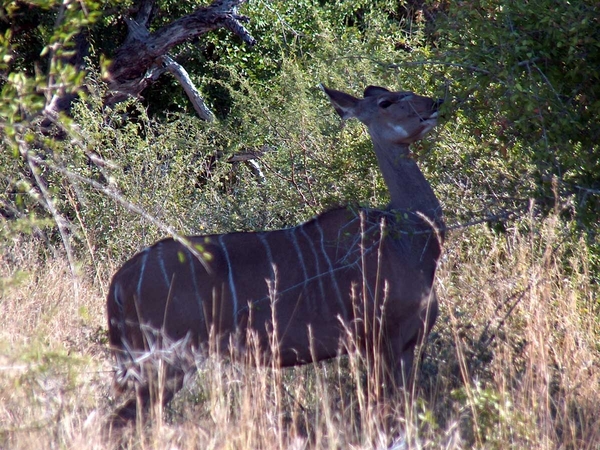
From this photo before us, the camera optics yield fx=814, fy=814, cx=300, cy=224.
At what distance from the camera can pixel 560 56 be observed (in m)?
4.00

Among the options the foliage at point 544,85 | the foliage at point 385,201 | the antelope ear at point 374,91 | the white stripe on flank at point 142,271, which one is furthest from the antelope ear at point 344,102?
the white stripe on flank at point 142,271

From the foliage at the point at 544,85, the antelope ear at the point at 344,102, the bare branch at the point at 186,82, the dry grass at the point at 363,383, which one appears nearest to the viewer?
the dry grass at the point at 363,383

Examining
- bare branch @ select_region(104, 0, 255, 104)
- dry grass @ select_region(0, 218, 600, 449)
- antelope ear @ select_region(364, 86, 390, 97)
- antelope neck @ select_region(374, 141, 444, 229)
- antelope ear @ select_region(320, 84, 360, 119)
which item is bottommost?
dry grass @ select_region(0, 218, 600, 449)

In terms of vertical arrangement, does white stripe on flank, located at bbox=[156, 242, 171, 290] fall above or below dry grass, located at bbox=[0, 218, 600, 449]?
above

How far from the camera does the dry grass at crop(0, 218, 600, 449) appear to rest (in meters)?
3.06

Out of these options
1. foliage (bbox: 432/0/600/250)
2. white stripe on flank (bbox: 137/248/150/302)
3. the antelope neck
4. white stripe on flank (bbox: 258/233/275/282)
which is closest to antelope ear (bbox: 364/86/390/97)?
the antelope neck

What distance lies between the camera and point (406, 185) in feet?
14.5

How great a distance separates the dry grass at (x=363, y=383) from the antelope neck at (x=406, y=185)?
50 centimetres

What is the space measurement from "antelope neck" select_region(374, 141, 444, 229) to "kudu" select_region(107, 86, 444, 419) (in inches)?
9.3

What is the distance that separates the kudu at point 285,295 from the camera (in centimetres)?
380

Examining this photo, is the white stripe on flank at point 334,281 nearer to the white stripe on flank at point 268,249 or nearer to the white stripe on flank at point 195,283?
the white stripe on flank at point 268,249

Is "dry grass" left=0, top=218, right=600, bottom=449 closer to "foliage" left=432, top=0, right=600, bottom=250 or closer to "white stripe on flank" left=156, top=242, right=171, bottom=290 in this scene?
"foliage" left=432, top=0, right=600, bottom=250

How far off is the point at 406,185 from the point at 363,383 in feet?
3.58

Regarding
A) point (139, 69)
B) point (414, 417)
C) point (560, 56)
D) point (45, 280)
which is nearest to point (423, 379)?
point (414, 417)
